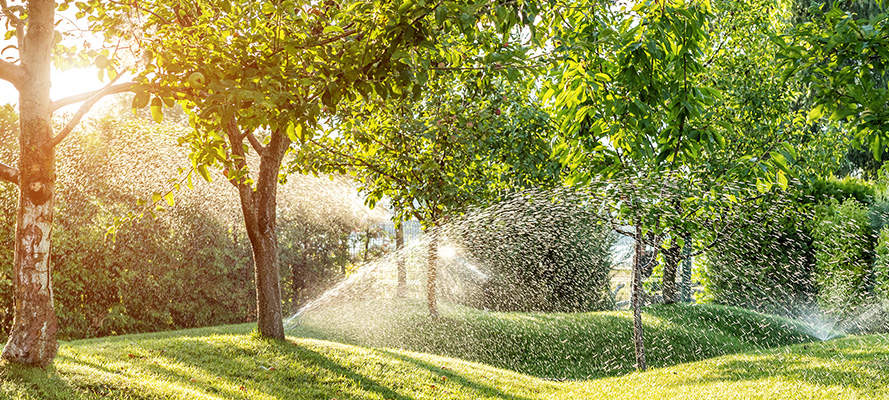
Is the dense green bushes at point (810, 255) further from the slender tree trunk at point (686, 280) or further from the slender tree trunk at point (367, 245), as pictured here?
the slender tree trunk at point (367, 245)

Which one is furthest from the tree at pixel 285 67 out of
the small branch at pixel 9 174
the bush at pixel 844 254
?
the bush at pixel 844 254

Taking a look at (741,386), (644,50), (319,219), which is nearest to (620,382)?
(741,386)

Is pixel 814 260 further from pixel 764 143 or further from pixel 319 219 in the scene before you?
pixel 319 219

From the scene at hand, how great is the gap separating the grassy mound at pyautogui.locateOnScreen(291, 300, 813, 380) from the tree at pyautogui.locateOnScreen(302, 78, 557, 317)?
2351 mm

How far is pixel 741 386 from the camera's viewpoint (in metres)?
5.99

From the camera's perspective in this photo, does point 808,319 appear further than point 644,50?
Yes

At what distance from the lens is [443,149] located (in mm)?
7770

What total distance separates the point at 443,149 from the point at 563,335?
447 cm

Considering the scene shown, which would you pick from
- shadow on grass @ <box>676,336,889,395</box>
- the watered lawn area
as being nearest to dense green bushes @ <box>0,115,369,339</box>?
the watered lawn area

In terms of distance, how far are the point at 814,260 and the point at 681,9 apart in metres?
12.1

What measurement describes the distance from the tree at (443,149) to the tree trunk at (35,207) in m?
3.67

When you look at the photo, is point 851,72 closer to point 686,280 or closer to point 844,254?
point 844,254

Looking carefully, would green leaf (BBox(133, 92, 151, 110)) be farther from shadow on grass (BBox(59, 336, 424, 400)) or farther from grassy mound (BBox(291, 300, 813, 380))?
grassy mound (BBox(291, 300, 813, 380))

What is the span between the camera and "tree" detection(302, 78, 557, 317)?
8.01 meters
